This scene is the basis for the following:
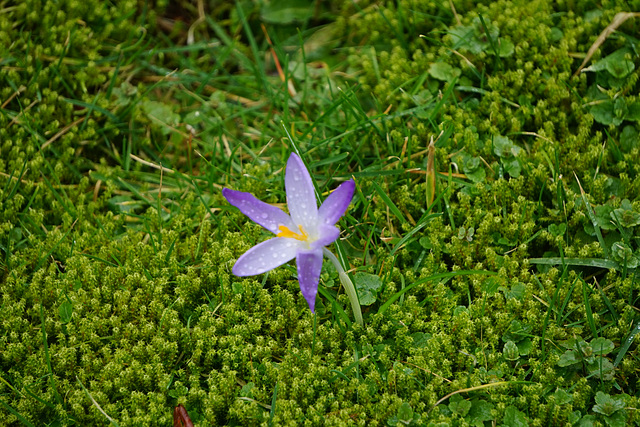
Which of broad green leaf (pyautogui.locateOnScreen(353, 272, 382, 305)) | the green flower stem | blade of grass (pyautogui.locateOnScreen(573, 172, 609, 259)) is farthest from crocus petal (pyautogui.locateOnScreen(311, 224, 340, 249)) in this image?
blade of grass (pyautogui.locateOnScreen(573, 172, 609, 259))

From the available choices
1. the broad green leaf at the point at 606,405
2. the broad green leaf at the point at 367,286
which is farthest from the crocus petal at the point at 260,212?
the broad green leaf at the point at 606,405

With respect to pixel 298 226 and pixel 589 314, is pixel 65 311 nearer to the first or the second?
pixel 298 226

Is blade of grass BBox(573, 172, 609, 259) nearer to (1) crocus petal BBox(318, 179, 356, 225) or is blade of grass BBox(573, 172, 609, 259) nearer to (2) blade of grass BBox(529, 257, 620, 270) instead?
(2) blade of grass BBox(529, 257, 620, 270)

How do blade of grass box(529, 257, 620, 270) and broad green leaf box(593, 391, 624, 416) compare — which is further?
blade of grass box(529, 257, 620, 270)

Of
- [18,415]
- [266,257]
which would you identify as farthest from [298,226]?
[18,415]

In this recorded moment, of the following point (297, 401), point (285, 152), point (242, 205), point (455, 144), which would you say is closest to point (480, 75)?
point (455, 144)

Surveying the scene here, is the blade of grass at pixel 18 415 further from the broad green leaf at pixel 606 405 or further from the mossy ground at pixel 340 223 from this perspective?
the broad green leaf at pixel 606 405
